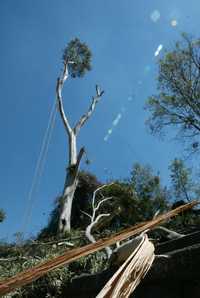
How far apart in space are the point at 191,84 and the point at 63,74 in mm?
5712

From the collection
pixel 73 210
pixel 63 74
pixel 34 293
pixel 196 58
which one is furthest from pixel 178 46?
pixel 34 293

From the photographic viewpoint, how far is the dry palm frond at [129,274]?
0.60 m

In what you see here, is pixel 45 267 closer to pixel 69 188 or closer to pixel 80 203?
pixel 69 188

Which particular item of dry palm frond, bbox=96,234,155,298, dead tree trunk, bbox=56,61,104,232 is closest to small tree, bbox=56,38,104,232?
dead tree trunk, bbox=56,61,104,232

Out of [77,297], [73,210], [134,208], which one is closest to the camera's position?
[77,297]

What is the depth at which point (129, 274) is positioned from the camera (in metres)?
0.68

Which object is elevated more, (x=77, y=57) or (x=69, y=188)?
(x=77, y=57)

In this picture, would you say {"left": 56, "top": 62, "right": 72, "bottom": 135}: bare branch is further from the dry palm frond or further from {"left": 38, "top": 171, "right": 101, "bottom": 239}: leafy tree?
the dry palm frond

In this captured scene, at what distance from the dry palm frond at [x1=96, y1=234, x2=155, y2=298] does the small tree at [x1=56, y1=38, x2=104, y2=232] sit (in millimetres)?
10110

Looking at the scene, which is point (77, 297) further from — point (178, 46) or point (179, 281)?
point (178, 46)

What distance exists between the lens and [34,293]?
3.01 meters

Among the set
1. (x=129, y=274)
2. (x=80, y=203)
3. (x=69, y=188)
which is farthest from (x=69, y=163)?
(x=129, y=274)

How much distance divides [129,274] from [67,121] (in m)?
13.4

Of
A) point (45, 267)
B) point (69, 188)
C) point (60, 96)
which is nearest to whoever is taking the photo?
point (45, 267)
